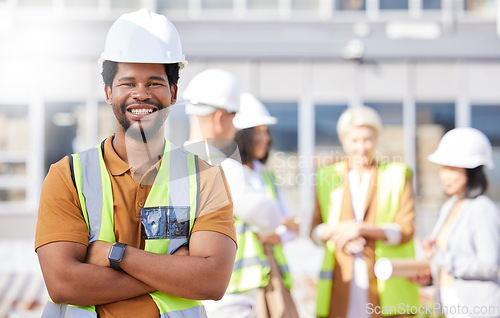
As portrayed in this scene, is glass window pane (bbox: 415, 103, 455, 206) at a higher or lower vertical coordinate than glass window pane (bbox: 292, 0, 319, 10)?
lower

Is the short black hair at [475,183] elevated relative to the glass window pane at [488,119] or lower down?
lower down

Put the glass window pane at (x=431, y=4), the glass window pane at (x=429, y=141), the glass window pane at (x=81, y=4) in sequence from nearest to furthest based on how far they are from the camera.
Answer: the glass window pane at (x=429, y=141)
the glass window pane at (x=81, y=4)
the glass window pane at (x=431, y=4)

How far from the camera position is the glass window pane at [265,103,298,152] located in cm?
1290

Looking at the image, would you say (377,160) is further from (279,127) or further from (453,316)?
(279,127)

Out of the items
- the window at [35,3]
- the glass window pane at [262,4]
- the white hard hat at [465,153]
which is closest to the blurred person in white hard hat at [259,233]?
the white hard hat at [465,153]

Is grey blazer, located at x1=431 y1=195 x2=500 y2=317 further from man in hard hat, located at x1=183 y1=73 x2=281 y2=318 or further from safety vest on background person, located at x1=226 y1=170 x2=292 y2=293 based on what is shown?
man in hard hat, located at x1=183 y1=73 x2=281 y2=318

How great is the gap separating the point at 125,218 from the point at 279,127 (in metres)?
11.2

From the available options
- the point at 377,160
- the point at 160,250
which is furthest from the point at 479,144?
the point at 160,250

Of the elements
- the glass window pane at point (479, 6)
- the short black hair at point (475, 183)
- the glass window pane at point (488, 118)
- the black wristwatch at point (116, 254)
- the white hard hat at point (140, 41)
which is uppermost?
the glass window pane at point (479, 6)

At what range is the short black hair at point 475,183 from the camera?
3.39 metres

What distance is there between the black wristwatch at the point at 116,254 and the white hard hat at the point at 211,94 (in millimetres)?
969

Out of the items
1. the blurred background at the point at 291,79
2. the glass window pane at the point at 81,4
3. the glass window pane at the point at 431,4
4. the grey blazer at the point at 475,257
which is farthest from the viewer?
the glass window pane at the point at 431,4

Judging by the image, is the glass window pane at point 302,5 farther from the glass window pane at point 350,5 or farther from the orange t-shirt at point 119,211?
the orange t-shirt at point 119,211

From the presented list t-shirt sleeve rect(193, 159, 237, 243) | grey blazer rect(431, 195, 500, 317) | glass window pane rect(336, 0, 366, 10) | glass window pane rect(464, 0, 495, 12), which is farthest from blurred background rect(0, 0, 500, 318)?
t-shirt sleeve rect(193, 159, 237, 243)
